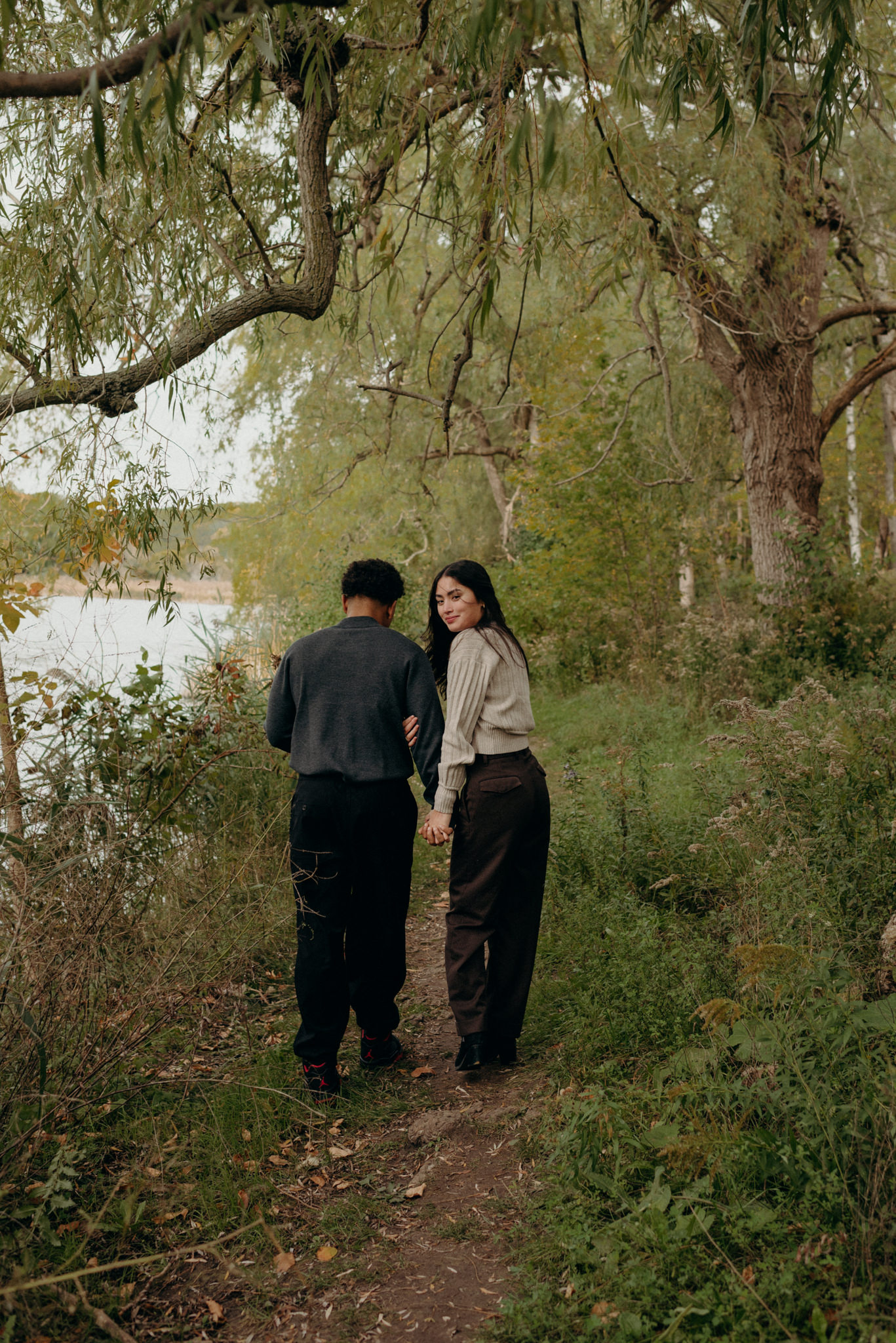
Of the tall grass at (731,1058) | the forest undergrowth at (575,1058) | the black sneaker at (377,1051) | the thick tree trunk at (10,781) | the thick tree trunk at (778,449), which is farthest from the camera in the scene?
the thick tree trunk at (778,449)

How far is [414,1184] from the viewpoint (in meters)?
3.28

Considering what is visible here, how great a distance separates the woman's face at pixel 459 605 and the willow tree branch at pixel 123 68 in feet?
6.68

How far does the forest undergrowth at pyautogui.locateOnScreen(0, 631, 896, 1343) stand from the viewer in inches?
96.3

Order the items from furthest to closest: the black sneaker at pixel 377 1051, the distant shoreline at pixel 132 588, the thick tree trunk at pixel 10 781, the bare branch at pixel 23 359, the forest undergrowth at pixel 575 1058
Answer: the distant shoreline at pixel 132 588
the bare branch at pixel 23 359
the black sneaker at pixel 377 1051
the thick tree trunk at pixel 10 781
the forest undergrowth at pixel 575 1058

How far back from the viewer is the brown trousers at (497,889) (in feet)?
12.2

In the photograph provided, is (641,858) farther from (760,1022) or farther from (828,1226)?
(828,1226)

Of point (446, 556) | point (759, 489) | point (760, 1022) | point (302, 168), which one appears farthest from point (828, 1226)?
point (446, 556)

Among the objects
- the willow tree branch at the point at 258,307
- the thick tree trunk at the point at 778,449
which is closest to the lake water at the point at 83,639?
the willow tree branch at the point at 258,307

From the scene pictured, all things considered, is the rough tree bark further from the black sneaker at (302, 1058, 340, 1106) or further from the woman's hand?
the black sneaker at (302, 1058, 340, 1106)

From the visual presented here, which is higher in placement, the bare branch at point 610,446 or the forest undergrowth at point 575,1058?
the bare branch at point 610,446

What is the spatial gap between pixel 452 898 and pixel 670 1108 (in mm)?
1166

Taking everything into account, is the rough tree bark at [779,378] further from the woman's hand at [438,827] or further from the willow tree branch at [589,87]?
the woman's hand at [438,827]

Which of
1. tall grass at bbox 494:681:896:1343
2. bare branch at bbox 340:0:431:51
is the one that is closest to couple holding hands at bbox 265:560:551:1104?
tall grass at bbox 494:681:896:1343

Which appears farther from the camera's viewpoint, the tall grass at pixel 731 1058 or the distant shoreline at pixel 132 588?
the distant shoreline at pixel 132 588
